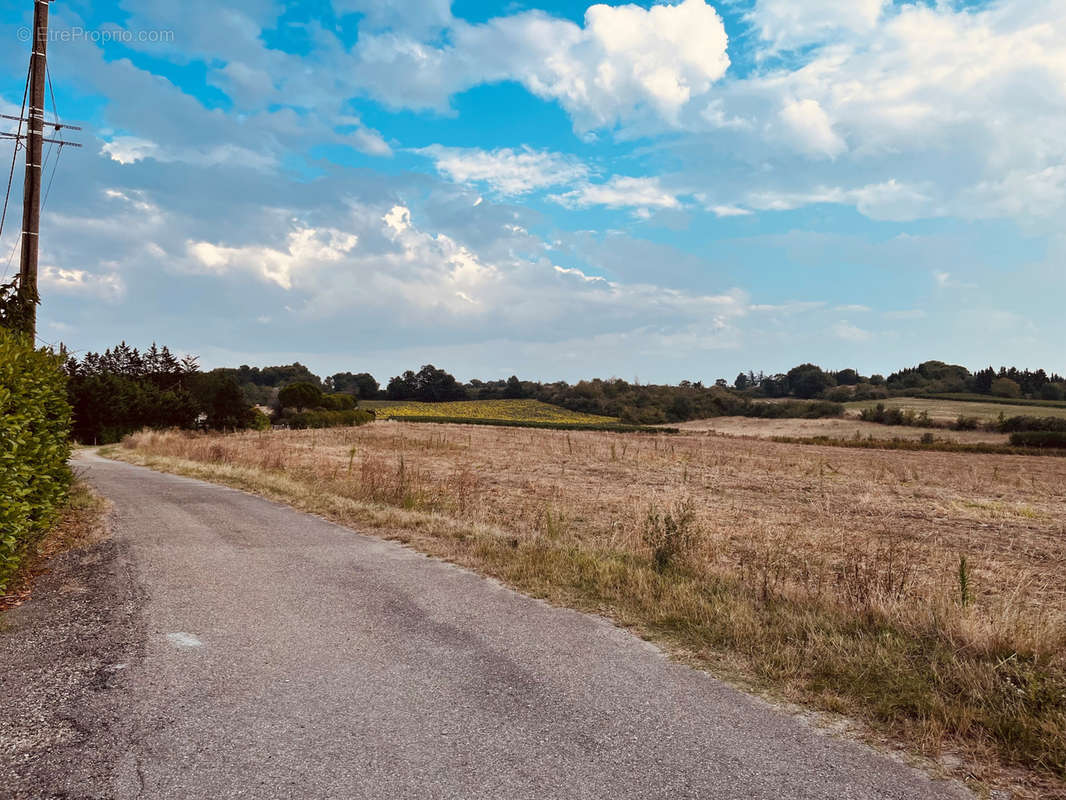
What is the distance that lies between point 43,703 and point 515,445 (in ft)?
122

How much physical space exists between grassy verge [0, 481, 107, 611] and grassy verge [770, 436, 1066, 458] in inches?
2067

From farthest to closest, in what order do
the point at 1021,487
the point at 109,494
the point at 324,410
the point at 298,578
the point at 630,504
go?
1. the point at 324,410
2. the point at 1021,487
3. the point at 630,504
4. the point at 109,494
5. the point at 298,578

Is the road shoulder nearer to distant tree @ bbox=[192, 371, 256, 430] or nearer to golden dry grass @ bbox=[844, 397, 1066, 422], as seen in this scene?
distant tree @ bbox=[192, 371, 256, 430]

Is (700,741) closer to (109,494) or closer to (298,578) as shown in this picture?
(298,578)

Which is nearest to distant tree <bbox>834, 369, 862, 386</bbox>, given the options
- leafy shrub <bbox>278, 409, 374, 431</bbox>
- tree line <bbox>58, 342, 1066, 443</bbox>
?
tree line <bbox>58, 342, 1066, 443</bbox>

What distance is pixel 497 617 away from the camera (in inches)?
275

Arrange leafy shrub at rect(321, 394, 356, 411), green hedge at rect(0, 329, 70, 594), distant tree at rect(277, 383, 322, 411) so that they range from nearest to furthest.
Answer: green hedge at rect(0, 329, 70, 594)
distant tree at rect(277, 383, 322, 411)
leafy shrub at rect(321, 394, 356, 411)

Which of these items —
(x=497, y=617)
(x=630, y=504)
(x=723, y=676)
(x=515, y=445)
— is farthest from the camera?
(x=515, y=445)

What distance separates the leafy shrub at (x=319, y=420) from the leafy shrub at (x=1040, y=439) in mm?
57503

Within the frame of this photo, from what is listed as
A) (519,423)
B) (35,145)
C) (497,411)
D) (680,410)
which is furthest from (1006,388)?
(35,145)

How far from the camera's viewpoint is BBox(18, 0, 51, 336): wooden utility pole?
14.8 meters

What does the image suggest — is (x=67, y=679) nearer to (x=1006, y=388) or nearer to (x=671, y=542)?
(x=671, y=542)

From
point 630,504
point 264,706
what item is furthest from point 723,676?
point 630,504

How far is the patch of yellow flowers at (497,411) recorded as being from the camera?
84.2 m
